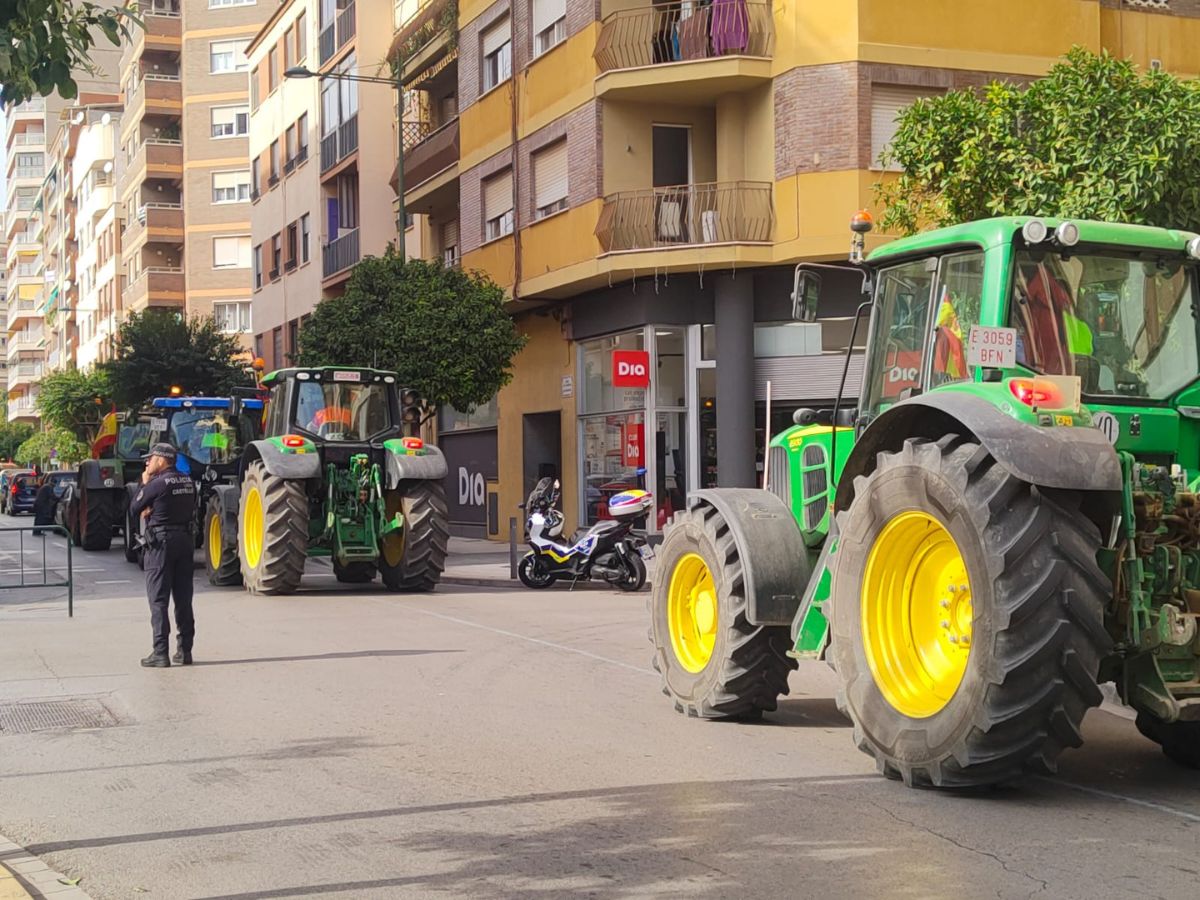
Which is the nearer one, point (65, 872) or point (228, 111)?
point (65, 872)

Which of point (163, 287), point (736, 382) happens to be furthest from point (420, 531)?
point (163, 287)

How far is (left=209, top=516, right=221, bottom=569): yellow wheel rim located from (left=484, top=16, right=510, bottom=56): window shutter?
14.0 m

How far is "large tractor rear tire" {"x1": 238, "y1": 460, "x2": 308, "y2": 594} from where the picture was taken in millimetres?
17234

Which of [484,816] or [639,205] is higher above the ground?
[639,205]

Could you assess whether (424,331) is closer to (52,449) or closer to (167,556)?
(167,556)

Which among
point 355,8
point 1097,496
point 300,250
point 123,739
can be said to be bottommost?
point 123,739

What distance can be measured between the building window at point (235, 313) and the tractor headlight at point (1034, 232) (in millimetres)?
61826

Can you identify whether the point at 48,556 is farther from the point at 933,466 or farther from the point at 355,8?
the point at 355,8

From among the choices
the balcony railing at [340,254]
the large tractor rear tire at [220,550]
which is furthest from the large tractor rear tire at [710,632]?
the balcony railing at [340,254]

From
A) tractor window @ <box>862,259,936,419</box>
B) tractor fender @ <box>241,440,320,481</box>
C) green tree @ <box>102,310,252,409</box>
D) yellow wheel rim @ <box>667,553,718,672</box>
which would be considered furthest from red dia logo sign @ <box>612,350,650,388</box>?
green tree @ <box>102,310,252,409</box>

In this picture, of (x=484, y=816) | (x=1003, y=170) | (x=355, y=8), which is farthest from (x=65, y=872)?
(x=355, y=8)

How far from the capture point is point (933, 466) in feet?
22.0

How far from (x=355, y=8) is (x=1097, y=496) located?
37.5 m

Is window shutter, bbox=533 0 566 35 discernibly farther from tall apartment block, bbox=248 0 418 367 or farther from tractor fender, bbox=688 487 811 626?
tractor fender, bbox=688 487 811 626
